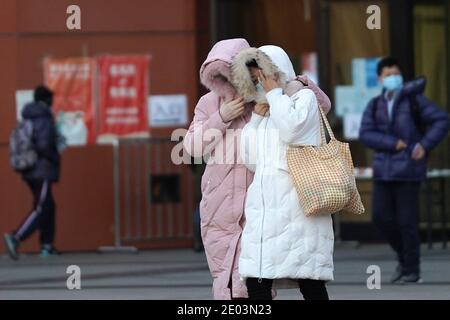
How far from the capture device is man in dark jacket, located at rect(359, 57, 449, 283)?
10.9 m

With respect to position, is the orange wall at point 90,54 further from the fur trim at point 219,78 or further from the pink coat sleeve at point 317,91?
Answer: the pink coat sleeve at point 317,91

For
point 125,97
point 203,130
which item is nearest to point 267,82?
point 203,130

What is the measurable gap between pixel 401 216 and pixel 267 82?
4.34 meters

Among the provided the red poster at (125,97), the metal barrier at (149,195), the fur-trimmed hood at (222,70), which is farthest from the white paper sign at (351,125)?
the fur-trimmed hood at (222,70)

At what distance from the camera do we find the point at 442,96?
14.5 metres

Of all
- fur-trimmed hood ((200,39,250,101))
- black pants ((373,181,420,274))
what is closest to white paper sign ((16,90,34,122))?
black pants ((373,181,420,274))

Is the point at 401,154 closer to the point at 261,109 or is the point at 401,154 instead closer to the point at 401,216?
the point at 401,216

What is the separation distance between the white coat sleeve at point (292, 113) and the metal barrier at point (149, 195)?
7.89m

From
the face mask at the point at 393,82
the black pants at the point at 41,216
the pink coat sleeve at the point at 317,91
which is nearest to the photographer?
the pink coat sleeve at the point at 317,91

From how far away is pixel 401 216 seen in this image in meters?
10.9

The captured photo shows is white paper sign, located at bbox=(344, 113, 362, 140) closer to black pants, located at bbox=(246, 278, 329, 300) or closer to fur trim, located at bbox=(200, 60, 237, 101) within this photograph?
fur trim, located at bbox=(200, 60, 237, 101)

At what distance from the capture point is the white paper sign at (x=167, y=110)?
14.7 metres
